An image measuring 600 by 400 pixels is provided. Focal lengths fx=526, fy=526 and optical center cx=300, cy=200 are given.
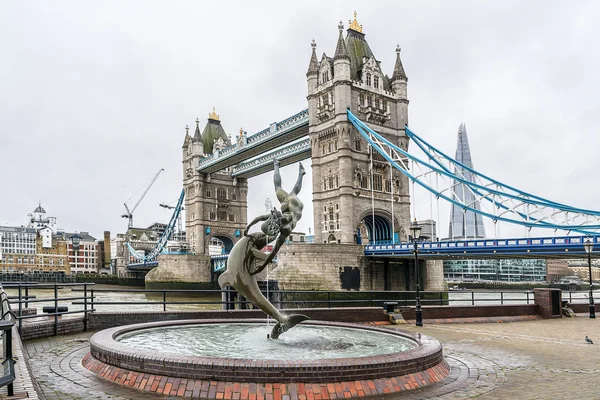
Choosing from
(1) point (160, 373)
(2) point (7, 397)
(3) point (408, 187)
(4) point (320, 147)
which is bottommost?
(1) point (160, 373)

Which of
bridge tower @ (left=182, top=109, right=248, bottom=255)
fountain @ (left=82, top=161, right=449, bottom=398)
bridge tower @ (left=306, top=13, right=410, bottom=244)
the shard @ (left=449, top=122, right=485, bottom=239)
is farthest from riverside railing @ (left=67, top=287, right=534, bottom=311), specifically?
the shard @ (left=449, top=122, right=485, bottom=239)

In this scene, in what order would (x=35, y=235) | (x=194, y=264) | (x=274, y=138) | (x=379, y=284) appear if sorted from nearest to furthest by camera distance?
(x=379, y=284), (x=274, y=138), (x=194, y=264), (x=35, y=235)

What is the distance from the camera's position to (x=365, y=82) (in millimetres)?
53625

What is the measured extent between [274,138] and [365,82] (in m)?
14.3

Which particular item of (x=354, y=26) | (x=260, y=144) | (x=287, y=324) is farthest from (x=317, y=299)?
(x=354, y=26)

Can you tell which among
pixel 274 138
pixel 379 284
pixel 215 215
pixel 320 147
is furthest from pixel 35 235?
pixel 379 284

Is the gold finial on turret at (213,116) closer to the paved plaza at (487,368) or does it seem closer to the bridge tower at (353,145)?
the bridge tower at (353,145)

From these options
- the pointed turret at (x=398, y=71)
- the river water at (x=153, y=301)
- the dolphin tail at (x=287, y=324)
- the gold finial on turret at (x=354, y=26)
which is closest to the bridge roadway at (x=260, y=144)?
the pointed turret at (x=398, y=71)

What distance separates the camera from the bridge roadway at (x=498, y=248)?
110 ft

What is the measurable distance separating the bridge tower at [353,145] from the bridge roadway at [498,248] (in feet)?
25.7

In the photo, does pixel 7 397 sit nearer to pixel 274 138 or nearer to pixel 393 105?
pixel 393 105

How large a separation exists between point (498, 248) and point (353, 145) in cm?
1932

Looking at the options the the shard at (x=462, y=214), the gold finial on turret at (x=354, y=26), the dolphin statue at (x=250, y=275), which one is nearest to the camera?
the dolphin statue at (x=250, y=275)

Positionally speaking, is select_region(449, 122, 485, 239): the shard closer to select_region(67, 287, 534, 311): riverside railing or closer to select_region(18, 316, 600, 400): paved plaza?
select_region(67, 287, 534, 311): riverside railing
